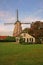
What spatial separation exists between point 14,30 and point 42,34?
7.71m

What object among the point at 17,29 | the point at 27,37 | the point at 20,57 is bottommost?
the point at 20,57

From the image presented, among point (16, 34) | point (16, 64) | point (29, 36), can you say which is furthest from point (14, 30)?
point (16, 64)

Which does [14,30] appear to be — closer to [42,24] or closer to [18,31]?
[18,31]

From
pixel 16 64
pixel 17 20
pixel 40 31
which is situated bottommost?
pixel 16 64

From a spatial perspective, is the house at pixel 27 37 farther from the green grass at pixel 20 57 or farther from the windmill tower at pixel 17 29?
the green grass at pixel 20 57

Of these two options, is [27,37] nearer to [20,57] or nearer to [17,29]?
[17,29]

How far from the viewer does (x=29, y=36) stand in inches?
1718

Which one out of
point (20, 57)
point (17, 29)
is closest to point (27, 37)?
point (17, 29)

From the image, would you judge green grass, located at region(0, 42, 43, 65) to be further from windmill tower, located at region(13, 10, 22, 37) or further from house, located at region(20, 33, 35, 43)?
windmill tower, located at region(13, 10, 22, 37)

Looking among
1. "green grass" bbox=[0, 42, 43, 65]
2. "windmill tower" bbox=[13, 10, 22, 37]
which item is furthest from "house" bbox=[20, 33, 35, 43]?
"green grass" bbox=[0, 42, 43, 65]

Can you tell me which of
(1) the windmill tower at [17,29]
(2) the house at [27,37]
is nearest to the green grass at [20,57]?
(2) the house at [27,37]

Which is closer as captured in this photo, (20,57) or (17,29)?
(20,57)

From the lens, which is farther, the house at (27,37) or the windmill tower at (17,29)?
the windmill tower at (17,29)

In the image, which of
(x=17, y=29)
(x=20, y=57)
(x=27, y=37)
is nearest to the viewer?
(x=20, y=57)
